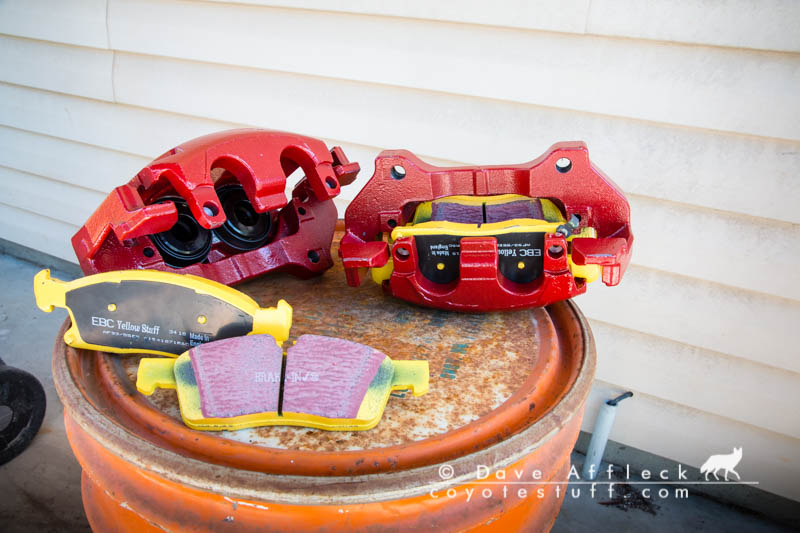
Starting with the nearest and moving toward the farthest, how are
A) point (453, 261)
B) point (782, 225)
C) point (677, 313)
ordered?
point (453, 261) < point (782, 225) < point (677, 313)

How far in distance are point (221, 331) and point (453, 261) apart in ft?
1.14

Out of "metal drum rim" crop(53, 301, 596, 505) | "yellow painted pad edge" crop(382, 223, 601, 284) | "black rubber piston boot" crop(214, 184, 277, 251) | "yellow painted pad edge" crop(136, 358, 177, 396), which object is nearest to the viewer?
"metal drum rim" crop(53, 301, 596, 505)

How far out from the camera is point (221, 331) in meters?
0.76

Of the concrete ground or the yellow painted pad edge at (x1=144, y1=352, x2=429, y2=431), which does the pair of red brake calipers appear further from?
the concrete ground

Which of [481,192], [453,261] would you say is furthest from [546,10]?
[453,261]

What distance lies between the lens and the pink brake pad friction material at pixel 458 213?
90 cm

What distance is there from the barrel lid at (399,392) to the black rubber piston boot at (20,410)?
1.06 metres

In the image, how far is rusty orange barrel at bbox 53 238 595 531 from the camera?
59 centimetres

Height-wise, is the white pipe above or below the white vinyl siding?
below

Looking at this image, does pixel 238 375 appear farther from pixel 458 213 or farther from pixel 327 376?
pixel 458 213

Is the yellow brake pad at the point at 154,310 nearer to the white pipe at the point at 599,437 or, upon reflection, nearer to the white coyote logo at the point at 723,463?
the white pipe at the point at 599,437

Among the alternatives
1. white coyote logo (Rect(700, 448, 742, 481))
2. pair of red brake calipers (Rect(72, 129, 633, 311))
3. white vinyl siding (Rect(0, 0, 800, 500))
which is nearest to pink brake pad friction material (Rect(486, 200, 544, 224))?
pair of red brake calipers (Rect(72, 129, 633, 311))

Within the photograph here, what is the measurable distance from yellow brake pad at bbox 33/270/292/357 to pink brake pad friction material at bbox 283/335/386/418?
80 millimetres

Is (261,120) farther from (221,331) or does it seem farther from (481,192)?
(221,331)
